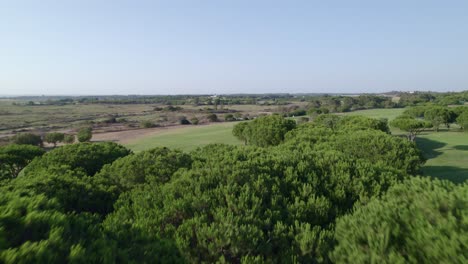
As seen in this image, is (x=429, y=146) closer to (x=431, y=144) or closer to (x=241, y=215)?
(x=431, y=144)

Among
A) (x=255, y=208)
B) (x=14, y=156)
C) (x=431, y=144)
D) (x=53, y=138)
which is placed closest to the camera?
(x=255, y=208)

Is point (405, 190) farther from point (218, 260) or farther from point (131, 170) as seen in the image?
point (131, 170)

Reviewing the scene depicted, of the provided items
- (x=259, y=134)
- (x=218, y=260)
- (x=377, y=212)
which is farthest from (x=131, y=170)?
(x=259, y=134)

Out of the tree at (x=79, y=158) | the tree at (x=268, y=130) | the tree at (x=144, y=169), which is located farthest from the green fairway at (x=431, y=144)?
the tree at (x=79, y=158)

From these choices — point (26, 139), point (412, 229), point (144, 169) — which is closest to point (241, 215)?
point (412, 229)

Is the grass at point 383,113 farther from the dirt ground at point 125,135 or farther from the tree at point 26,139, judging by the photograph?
the tree at point 26,139

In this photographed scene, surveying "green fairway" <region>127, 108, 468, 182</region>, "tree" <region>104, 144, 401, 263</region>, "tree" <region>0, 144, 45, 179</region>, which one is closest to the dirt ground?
"green fairway" <region>127, 108, 468, 182</region>
